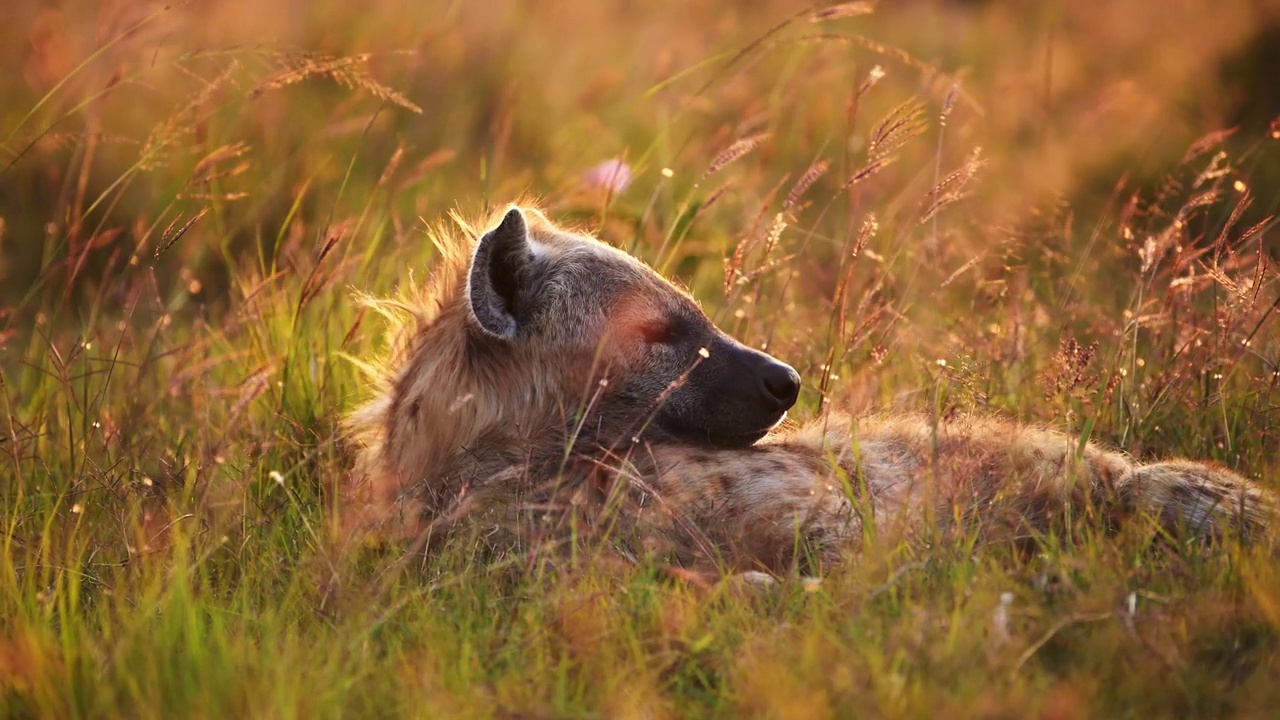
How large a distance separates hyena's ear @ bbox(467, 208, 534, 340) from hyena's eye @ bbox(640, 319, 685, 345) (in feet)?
1.16

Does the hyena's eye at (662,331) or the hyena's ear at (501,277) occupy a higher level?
the hyena's ear at (501,277)

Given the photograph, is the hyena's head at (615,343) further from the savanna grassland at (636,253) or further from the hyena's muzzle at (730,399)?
the savanna grassland at (636,253)

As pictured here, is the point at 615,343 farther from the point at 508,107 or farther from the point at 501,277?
the point at 508,107

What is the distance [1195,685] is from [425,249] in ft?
11.7

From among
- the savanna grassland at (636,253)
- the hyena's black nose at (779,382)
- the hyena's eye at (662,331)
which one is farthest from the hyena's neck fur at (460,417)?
the hyena's black nose at (779,382)

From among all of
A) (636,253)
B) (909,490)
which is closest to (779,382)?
(909,490)

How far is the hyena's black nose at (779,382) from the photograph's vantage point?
11.8ft

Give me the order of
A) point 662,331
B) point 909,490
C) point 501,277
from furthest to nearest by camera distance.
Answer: point 662,331
point 501,277
point 909,490

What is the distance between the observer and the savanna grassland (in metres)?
2.40

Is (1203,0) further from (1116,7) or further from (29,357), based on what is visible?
(29,357)

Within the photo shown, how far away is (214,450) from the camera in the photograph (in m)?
3.31

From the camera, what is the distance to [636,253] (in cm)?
473

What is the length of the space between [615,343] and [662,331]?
15cm

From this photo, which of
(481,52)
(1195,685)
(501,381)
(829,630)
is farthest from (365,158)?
(1195,685)
